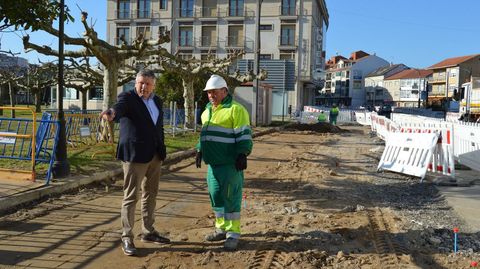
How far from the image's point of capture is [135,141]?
202 inches

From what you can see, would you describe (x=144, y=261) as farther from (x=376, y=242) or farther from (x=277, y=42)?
(x=277, y=42)

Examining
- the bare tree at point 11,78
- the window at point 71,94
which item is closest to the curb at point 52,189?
the bare tree at point 11,78

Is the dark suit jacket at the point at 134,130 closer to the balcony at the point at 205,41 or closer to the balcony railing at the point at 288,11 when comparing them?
the balcony railing at the point at 288,11

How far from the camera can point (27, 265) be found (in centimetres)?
475

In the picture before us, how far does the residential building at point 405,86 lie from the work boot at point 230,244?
98.9 meters

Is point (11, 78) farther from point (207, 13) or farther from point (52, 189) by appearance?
point (207, 13)

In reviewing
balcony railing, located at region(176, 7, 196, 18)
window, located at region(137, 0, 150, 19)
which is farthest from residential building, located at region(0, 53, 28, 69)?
balcony railing, located at region(176, 7, 196, 18)

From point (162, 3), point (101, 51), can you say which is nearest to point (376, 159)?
point (101, 51)

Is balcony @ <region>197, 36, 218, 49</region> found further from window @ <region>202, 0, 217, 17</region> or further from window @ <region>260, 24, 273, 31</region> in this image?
window @ <region>260, 24, 273, 31</region>

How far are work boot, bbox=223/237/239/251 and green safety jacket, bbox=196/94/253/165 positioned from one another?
0.86 metres

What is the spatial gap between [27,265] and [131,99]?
1961mm

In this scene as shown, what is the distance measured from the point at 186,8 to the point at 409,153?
5724 centimetres

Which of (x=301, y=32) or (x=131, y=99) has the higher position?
(x=301, y=32)

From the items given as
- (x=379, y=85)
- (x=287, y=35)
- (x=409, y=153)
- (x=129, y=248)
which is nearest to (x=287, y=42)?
(x=287, y=35)
